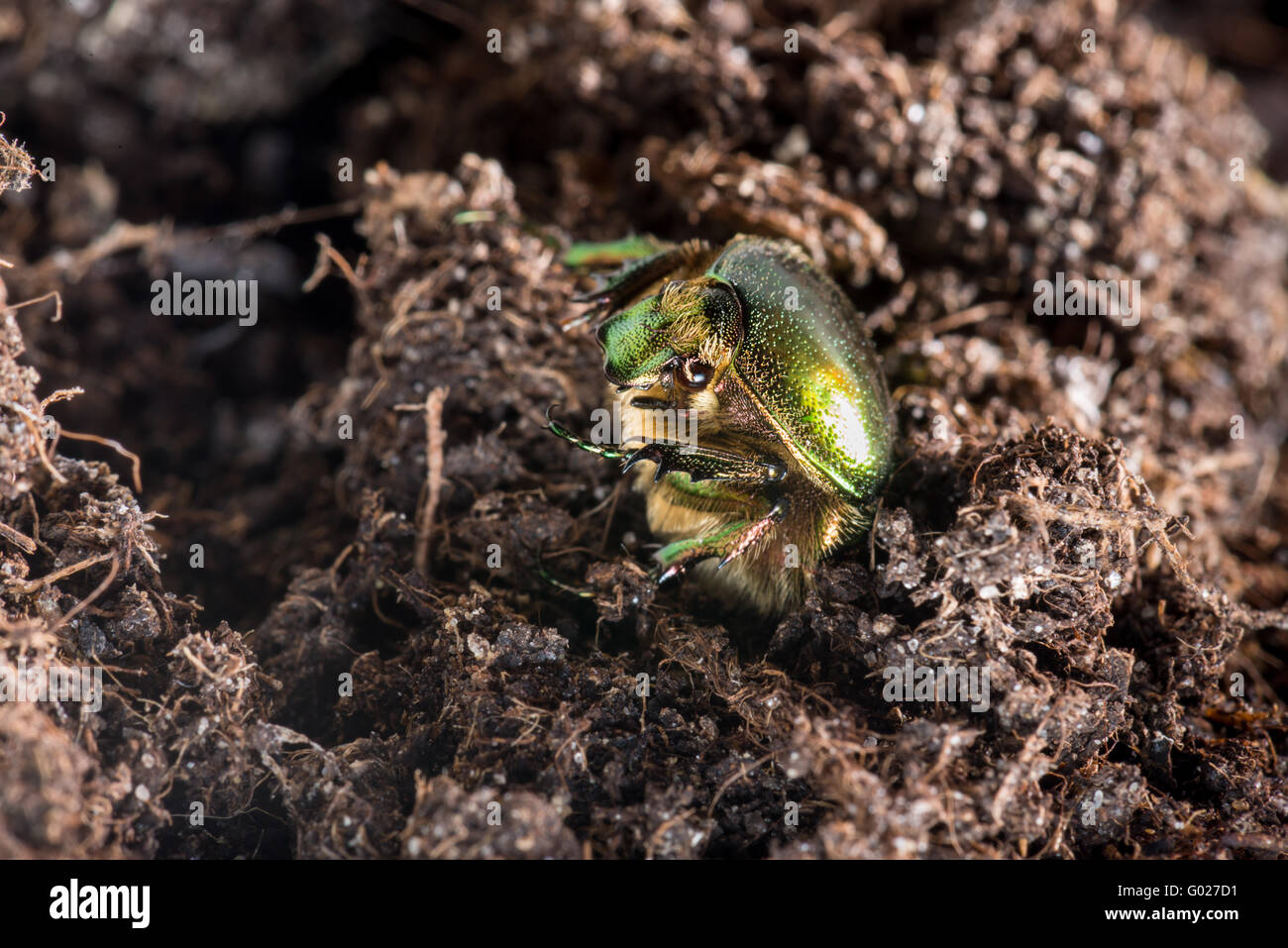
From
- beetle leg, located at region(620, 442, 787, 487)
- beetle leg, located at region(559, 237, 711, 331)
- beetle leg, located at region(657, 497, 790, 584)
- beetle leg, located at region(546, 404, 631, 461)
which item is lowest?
beetle leg, located at region(657, 497, 790, 584)

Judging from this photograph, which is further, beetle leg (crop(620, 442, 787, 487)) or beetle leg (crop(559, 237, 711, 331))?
beetle leg (crop(559, 237, 711, 331))

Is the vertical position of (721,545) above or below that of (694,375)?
below

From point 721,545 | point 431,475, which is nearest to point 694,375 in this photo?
point 721,545

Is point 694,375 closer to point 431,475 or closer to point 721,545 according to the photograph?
point 721,545

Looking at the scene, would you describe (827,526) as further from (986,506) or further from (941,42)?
(941,42)

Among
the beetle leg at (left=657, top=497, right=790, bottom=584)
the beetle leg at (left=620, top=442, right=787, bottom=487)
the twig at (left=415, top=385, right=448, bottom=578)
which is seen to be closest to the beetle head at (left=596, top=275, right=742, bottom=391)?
the beetle leg at (left=620, top=442, right=787, bottom=487)

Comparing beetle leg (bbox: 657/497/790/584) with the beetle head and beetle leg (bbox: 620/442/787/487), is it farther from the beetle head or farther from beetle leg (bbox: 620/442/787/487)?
the beetle head

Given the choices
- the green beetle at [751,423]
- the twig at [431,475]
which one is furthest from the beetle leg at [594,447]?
the twig at [431,475]
